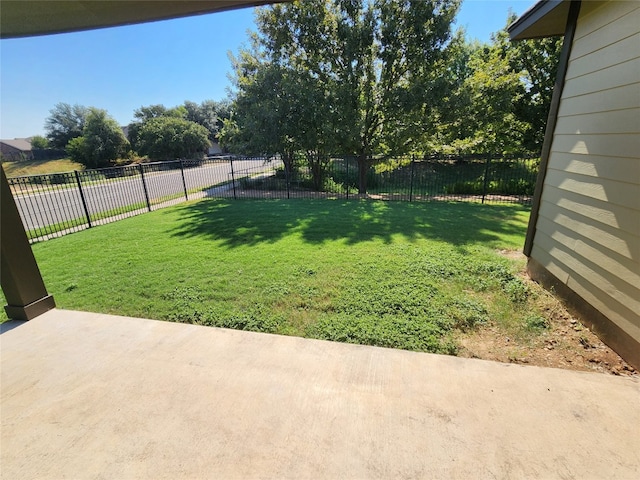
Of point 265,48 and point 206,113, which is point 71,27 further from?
point 206,113

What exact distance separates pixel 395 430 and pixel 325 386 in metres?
0.54

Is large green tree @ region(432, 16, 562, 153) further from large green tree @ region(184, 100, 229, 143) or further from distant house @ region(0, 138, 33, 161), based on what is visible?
large green tree @ region(184, 100, 229, 143)

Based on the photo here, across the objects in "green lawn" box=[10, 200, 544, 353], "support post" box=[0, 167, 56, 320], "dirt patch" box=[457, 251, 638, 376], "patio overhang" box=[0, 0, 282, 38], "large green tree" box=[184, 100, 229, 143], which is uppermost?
"large green tree" box=[184, 100, 229, 143]

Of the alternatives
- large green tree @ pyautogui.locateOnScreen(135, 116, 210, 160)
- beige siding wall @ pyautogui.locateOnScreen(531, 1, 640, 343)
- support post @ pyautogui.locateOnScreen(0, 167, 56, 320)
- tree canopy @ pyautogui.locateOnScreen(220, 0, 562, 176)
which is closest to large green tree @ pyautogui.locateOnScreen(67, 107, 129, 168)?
large green tree @ pyautogui.locateOnScreen(135, 116, 210, 160)

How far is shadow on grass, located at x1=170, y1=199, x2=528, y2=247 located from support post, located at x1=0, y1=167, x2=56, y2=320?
8.51 feet

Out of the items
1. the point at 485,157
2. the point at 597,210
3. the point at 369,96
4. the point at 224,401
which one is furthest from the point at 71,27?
the point at 485,157

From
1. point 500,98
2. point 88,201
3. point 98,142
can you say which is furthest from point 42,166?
point 500,98

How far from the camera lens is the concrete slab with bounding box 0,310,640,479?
1.57m

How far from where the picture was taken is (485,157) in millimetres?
9836

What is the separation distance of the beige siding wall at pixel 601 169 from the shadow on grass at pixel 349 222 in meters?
1.98

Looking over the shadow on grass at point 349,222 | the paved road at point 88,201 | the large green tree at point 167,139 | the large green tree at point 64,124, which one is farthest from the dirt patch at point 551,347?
the large green tree at point 64,124

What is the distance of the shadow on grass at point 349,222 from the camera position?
18.5 feet

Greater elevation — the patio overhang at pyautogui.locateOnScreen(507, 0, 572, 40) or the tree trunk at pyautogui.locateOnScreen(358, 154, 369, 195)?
the patio overhang at pyautogui.locateOnScreen(507, 0, 572, 40)

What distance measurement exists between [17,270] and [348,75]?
1033 cm
